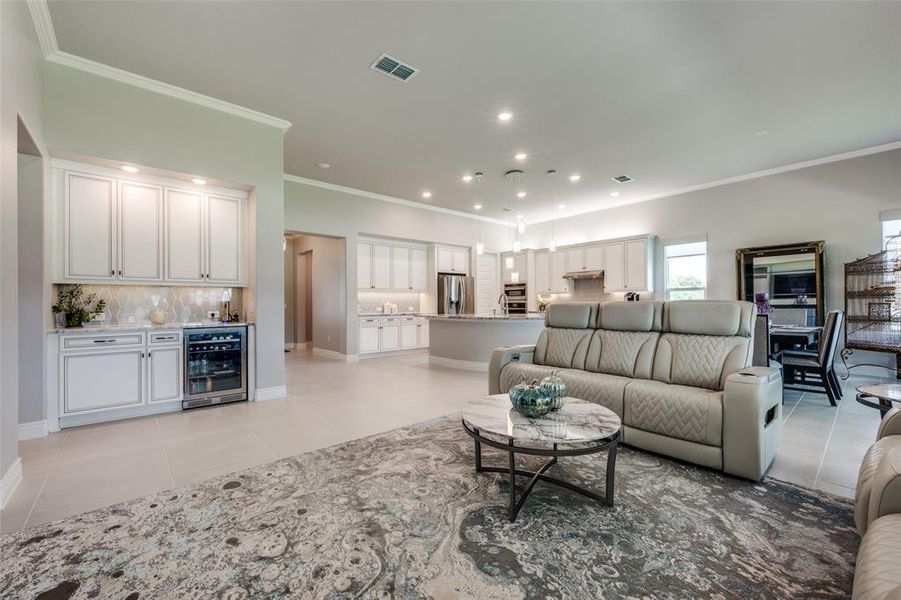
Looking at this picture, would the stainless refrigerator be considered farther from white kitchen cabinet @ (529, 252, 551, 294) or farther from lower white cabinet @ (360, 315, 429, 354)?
white kitchen cabinet @ (529, 252, 551, 294)

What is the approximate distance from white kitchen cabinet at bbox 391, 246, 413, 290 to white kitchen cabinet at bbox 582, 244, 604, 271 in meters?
4.05

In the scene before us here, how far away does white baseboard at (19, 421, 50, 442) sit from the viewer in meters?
3.15

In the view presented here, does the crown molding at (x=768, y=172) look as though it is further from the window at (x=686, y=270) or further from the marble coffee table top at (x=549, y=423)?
the marble coffee table top at (x=549, y=423)

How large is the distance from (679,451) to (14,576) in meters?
3.56

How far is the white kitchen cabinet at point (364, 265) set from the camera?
761cm

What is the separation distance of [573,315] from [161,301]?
4.66 m

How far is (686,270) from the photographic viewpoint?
24.0 ft

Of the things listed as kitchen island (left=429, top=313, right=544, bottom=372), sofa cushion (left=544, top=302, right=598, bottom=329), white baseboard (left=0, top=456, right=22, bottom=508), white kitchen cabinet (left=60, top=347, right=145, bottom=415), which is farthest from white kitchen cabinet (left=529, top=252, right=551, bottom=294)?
white baseboard (left=0, top=456, right=22, bottom=508)

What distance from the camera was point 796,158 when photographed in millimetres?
5684

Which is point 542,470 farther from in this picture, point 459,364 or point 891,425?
point 459,364

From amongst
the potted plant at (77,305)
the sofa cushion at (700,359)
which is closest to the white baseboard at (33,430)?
the potted plant at (77,305)

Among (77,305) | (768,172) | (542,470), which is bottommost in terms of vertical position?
(542,470)

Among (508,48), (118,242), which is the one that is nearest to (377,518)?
(508,48)

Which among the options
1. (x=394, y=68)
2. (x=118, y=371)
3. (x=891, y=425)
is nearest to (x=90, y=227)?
(x=118, y=371)
